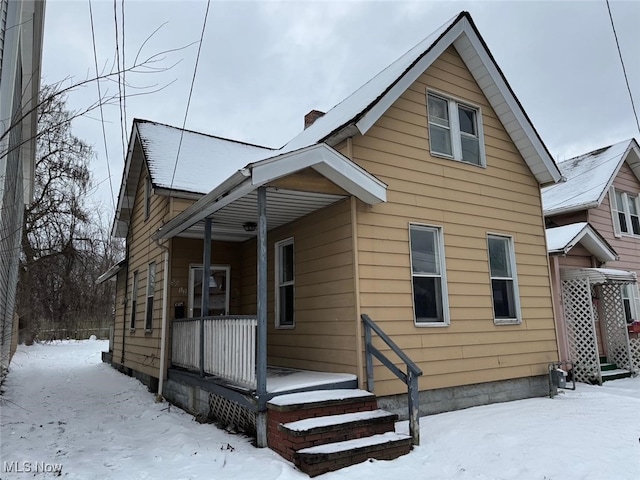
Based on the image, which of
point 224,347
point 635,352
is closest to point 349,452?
point 224,347

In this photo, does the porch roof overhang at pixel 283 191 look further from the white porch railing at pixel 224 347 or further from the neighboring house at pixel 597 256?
the neighboring house at pixel 597 256

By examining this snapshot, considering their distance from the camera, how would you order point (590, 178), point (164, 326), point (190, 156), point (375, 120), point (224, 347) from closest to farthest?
point (224, 347)
point (375, 120)
point (164, 326)
point (190, 156)
point (590, 178)

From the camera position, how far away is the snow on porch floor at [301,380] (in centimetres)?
550

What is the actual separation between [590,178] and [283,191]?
1165cm

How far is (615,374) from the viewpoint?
10.8m

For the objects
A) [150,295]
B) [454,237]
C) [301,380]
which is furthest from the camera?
A: [150,295]

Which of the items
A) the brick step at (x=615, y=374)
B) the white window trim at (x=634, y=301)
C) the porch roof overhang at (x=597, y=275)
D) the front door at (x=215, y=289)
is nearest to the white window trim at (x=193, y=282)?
the front door at (x=215, y=289)

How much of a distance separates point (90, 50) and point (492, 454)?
648cm

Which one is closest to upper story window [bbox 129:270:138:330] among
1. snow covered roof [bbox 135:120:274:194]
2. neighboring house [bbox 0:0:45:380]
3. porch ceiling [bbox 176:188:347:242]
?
neighboring house [bbox 0:0:45:380]

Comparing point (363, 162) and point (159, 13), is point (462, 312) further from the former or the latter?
point (159, 13)

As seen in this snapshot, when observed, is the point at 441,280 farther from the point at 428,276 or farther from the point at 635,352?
the point at 635,352

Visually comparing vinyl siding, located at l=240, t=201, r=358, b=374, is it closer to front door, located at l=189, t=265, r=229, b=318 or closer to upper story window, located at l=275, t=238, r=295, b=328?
upper story window, located at l=275, t=238, r=295, b=328

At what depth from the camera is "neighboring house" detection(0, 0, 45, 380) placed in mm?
4176

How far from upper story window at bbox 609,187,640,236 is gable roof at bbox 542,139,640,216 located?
79cm
